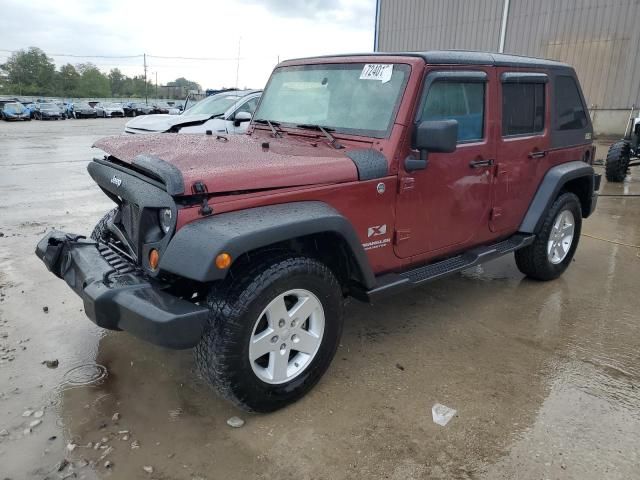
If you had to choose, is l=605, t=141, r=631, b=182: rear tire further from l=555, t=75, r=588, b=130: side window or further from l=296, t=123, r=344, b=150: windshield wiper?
l=296, t=123, r=344, b=150: windshield wiper

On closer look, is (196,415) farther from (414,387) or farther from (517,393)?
(517,393)

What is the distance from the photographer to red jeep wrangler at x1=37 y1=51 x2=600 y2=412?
2.53 metres

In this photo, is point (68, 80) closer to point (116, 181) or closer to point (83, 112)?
point (83, 112)

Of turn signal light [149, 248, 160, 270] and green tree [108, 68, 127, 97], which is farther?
green tree [108, 68, 127, 97]

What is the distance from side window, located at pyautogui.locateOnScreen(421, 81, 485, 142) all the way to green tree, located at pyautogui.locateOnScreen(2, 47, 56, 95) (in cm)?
8593

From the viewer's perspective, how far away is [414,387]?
3195 mm

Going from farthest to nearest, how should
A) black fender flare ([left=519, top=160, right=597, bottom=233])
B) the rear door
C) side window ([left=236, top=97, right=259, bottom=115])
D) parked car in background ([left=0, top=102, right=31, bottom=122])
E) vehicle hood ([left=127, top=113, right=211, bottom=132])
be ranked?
parked car in background ([left=0, top=102, right=31, bottom=122])
side window ([left=236, top=97, right=259, bottom=115])
vehicle hood ([left=127, top=113, right=211, bottom=132])
black fender flare ([left=519, top=160, right=597, bottom=233])
the rear door

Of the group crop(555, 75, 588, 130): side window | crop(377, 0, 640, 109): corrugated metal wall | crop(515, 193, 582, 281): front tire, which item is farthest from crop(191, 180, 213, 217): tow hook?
crop(377, 0, 640, 109): corrugated metal wall

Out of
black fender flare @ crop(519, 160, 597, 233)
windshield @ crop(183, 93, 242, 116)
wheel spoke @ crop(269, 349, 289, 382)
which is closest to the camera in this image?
wheel spoke @ crop(269, 349, 289, 382)

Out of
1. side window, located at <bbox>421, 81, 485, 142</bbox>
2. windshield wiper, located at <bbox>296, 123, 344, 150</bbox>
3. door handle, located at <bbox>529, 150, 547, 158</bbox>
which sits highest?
side window, located at <bbox>421, 81, 485, 142</bbox>

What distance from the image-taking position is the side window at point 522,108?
4038mm

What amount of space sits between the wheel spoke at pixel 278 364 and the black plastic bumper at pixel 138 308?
20.8 inches

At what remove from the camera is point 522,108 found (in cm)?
422

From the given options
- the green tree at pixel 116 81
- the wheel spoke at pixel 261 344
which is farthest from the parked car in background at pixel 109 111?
the green tree at pixel 116 81
